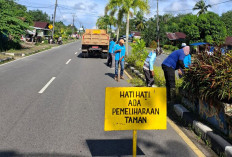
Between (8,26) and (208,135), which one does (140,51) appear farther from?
(8,26)

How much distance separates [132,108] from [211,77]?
2300 millimetres

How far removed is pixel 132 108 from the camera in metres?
3.35

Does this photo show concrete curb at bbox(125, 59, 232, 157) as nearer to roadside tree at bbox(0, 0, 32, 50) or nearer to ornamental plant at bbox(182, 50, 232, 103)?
ornamental plant at bbox(182, 50, 232, 103)

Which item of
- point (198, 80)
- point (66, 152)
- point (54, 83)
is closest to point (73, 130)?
point (66, 152)

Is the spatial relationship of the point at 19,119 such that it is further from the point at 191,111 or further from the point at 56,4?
the point at 56,4

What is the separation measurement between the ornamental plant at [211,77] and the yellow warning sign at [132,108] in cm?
170

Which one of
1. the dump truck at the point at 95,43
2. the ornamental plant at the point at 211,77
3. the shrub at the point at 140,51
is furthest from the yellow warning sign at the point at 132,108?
the dump truck at the point at 95,43

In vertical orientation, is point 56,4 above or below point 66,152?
above

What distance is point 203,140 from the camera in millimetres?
4574

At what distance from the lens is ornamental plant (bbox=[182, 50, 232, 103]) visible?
15.1ft

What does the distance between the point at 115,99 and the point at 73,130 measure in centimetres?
190

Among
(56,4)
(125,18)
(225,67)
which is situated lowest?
(225,67)

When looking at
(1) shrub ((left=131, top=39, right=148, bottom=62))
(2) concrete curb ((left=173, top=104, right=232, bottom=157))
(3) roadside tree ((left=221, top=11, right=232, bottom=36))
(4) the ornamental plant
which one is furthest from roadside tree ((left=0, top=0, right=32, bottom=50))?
(3) roadside tree ((left=221, top=11, right=232, bottom=36))

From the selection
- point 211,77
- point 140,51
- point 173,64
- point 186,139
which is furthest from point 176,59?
point 140,51
